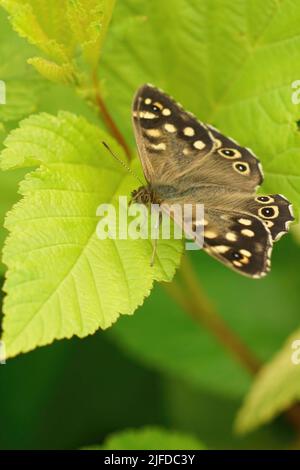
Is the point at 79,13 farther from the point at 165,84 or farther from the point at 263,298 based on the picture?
the point at 263,298

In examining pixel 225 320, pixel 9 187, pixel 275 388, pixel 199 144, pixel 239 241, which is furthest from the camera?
pixel 225 320

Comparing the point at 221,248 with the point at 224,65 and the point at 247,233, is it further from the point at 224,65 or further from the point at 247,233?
the point at 224,65

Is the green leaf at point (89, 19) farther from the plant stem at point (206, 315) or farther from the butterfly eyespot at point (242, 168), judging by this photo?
the plant stem at point (206, 315)

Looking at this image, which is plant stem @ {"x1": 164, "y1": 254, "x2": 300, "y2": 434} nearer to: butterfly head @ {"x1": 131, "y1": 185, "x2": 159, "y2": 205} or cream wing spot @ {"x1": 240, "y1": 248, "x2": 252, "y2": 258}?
butterfly head @ {"x1": 131, "y1": 185, "x2": 159, "y2": 205}

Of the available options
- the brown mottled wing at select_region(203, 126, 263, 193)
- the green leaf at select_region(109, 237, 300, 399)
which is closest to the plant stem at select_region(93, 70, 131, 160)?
the brown mottled wing at select_region(203, 126, 263, 193)

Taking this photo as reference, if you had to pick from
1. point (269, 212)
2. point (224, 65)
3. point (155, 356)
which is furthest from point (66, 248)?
point (155, 356)
